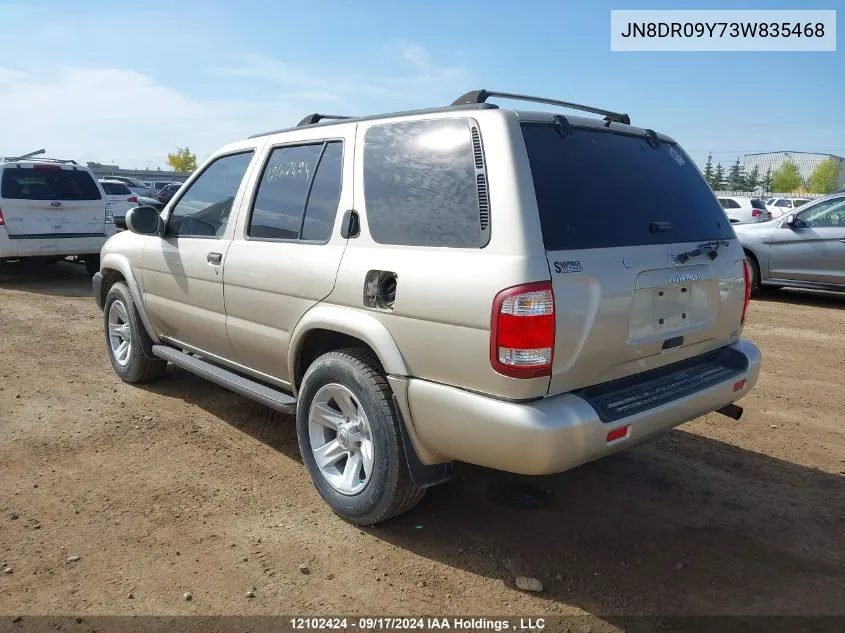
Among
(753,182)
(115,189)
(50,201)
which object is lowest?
(50,201)

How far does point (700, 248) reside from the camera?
3.25 meters

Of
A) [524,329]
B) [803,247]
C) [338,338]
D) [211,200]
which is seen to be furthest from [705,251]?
[803,247]

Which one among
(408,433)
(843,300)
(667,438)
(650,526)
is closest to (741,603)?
(650,526)

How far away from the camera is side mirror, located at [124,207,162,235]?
4613mm

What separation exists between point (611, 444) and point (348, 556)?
1299 millimetres

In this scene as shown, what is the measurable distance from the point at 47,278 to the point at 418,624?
11199 mm

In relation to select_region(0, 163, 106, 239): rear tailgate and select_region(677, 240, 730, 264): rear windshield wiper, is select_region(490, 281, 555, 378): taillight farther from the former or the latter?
select_region(0, 163, 106, 239): rear tailgate

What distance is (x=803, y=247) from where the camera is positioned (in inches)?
379

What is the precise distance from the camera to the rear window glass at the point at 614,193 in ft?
9.20

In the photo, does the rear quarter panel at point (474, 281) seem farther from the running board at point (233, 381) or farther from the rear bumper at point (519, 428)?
the running board at point (233, 381)

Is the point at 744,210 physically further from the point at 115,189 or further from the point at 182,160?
the point at 182,160

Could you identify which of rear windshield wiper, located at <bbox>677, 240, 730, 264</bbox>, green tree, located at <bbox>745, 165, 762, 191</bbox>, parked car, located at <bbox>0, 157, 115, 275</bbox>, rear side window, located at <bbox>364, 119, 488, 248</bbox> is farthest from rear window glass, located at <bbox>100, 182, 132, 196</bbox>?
green tree, located at <bbox>745, 165, 762, 191</bbox>

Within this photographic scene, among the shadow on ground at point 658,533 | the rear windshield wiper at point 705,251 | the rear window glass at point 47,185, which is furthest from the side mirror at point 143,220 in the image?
the rear window glass at point 47,185

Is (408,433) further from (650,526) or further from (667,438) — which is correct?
Answer: (667,438)
